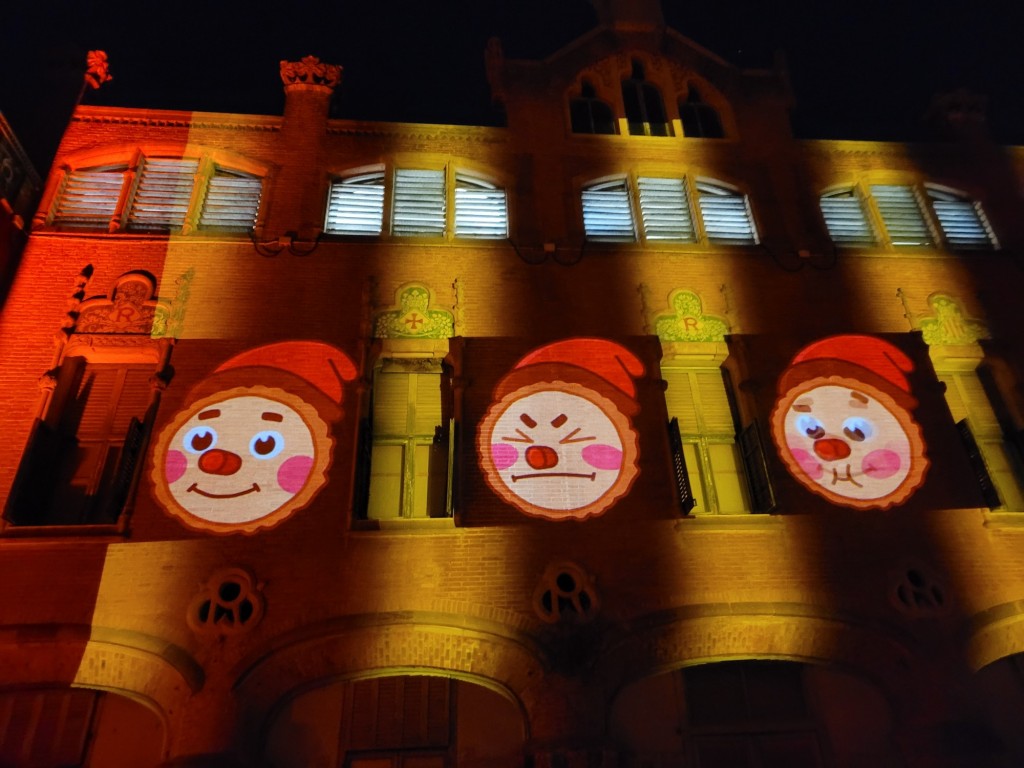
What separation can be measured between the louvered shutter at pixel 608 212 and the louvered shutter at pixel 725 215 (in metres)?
1.34

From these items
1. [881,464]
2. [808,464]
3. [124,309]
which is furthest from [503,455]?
[124,309]

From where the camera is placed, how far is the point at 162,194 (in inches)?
469

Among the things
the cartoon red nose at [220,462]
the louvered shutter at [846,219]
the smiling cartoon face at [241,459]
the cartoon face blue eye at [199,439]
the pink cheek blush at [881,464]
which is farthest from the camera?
the louvered shutter at [846,219]

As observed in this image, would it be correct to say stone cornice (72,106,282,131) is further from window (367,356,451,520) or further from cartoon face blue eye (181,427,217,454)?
cartoon face blue eye (181,427,217,454)

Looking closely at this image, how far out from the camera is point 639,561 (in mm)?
8852

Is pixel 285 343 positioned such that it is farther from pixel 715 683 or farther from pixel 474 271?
pixel 715 683

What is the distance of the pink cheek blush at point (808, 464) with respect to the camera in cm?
965

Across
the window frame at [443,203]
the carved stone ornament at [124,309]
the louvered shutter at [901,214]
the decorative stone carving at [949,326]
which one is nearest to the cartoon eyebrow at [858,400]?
the decorative stone carving at [949,326]

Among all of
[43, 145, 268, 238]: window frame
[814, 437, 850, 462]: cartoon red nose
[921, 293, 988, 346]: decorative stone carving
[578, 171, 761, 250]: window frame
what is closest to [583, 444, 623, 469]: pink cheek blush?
[814, 437, 850, 462]: cartoon red nose

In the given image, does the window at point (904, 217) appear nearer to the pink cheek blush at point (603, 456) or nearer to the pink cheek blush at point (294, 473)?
the pink cheek blush at point (603, 456)

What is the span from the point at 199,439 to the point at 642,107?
1011 centimetres

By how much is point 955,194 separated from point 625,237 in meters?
6.83

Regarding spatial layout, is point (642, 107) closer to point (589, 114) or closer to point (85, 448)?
point (589, 114)

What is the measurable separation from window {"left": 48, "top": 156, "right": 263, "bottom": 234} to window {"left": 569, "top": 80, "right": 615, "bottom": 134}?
234 inches
